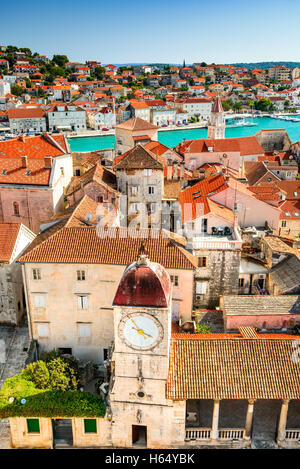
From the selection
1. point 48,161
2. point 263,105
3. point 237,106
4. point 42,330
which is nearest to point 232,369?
point 42,330

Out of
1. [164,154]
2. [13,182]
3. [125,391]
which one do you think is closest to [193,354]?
[125,391]

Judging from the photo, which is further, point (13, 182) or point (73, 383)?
point (13, 182)

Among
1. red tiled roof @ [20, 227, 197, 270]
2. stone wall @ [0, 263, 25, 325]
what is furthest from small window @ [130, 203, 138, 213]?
stone wall @ [0, 263, 25, 325]

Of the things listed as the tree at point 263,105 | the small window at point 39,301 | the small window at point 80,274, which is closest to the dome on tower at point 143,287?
the small window at point 80,274

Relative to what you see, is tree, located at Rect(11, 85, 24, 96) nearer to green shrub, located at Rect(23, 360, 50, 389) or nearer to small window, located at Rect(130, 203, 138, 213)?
small window, located at Rect(130, 203, 138, 213)

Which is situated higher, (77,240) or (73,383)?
(77,240)

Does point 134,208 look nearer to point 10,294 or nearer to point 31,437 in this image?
point 10,294
